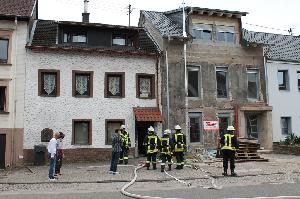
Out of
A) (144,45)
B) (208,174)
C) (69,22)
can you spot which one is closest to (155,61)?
(144,45)

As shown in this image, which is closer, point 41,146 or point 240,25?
point 41,146

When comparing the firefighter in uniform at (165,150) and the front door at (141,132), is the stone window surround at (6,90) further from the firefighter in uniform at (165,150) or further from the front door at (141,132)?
the firefighter in uniform at (165,150)

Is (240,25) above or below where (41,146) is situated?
above

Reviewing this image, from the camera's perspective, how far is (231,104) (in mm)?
25266

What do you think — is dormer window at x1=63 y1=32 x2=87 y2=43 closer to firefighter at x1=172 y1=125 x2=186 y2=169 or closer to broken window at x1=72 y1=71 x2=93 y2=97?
broken window at x1=72 y1=71 x2=93 y2=97

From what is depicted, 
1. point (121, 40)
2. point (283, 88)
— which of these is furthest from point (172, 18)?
point (283, 88)

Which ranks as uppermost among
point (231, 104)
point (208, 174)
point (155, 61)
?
point (155, 61)

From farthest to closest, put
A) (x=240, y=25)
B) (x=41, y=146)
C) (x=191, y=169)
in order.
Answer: (x=240, y=25)
(x=41, y=146)
(x=191, y=169)

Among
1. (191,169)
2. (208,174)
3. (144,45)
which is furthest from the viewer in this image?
(144,45)

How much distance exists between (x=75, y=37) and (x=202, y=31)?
8197 mm

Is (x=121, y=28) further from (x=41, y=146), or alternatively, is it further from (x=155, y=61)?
(x=41, y=146)

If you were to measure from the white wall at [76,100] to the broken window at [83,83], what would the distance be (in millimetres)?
231

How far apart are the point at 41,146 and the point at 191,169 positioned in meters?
8.28

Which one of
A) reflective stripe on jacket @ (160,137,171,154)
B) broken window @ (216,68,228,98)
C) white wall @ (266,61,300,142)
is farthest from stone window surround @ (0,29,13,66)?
white wall @ (266,61,300,142)
